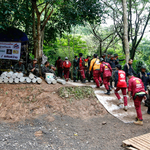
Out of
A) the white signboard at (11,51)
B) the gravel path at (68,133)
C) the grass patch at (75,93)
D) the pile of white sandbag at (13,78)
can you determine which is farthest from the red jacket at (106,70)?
the white signboard at (11,51)

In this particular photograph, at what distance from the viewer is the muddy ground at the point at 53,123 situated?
15.3ft

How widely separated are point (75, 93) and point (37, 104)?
6.63 feet

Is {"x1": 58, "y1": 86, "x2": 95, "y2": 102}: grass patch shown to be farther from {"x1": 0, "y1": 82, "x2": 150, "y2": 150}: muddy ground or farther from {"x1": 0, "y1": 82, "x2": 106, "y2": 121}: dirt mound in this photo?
{"x1": 0, "y1": 82, "x2": 150, "y2": 150}: muddy ground

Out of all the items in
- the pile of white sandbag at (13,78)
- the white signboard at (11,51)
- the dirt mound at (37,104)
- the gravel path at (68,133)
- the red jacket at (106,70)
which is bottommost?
the gravel path at (68,133)

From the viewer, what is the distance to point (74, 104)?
7.19 metres

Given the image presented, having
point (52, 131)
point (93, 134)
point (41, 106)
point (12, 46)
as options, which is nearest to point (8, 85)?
point (41, 106)

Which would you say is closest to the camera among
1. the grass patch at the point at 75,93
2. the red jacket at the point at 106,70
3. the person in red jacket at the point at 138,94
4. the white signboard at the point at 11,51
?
the person in red jacket at the point at 138,94

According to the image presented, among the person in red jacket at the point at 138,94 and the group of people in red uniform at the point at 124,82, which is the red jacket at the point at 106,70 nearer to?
the group of people in red uniform at the point at 124,82

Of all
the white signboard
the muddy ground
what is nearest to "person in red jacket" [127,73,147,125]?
the muddy ground

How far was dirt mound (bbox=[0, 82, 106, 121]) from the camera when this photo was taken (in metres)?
6.28

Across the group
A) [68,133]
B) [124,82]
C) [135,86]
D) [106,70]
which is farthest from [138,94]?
[68,133]

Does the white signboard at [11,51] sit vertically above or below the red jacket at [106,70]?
above

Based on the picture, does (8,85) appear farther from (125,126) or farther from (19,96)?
(125,126)

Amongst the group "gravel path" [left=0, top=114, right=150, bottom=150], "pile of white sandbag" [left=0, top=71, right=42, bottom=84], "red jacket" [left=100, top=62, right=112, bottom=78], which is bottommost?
"gravel path" [left=0, top=114, right=150, bottom=150]
